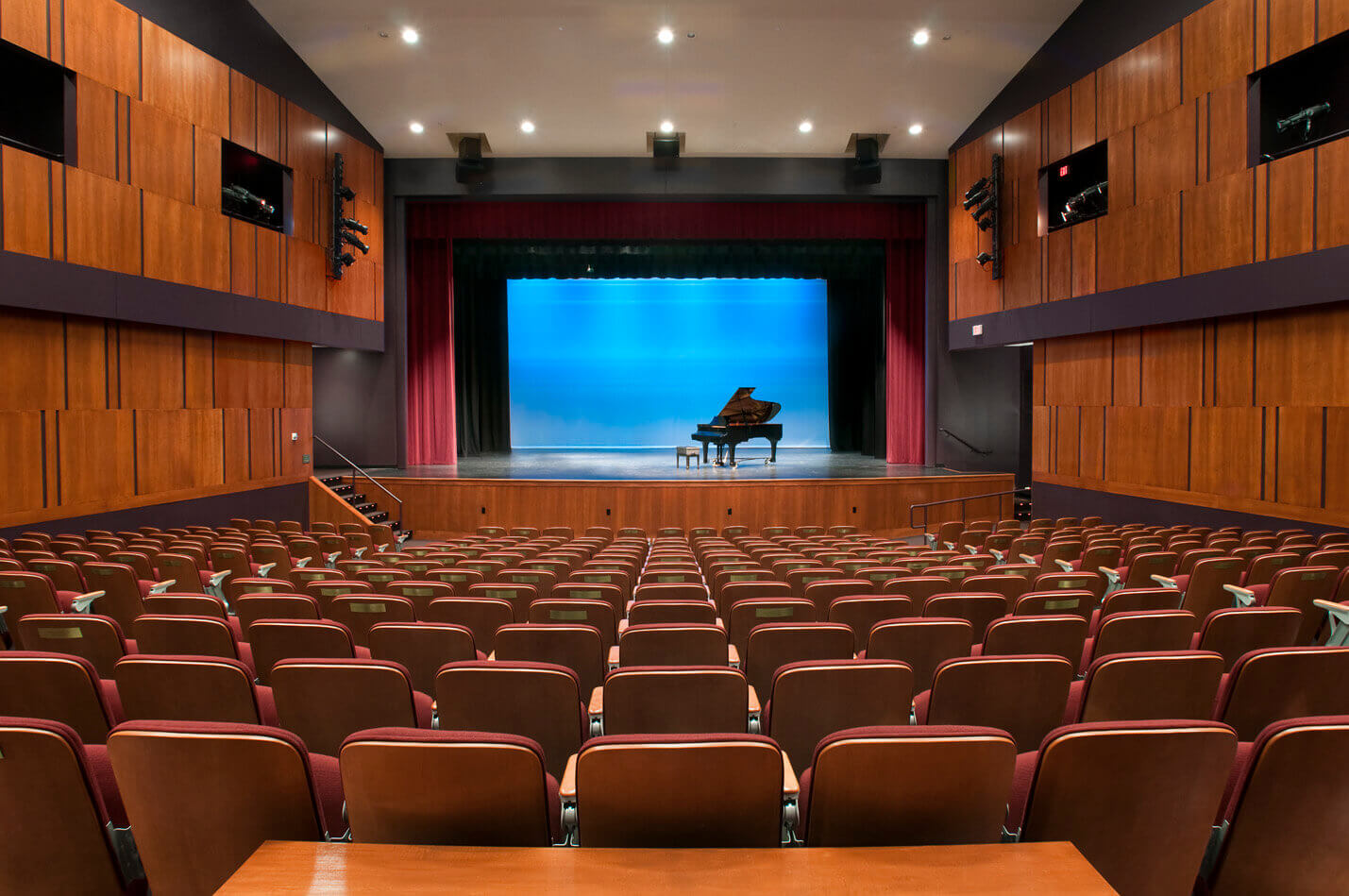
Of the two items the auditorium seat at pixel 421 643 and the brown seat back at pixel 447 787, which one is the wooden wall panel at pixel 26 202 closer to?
the auditorium seat at pixel 421 643

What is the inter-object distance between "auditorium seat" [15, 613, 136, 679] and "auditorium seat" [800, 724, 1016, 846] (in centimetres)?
312

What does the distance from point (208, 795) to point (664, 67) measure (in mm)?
13935

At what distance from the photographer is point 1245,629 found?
3.25 m

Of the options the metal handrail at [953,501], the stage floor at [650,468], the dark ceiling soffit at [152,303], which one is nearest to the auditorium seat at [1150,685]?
the dark ceiling soffit at [152,303]

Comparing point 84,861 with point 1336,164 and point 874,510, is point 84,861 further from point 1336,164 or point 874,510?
point 874,510

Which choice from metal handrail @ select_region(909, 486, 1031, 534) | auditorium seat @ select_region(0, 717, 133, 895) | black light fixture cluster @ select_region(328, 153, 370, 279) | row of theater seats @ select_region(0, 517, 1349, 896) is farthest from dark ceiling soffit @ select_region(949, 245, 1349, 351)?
black light fixture cluster @ select_region(328, 153, 370, 279)

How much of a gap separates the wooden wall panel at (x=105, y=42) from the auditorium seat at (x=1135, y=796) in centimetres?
1257

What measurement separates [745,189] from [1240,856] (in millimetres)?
16039

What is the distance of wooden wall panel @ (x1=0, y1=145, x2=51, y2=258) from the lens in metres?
8.75

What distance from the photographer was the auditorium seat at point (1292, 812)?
1.62m

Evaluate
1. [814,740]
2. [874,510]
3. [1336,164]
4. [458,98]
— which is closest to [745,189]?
[458,98]

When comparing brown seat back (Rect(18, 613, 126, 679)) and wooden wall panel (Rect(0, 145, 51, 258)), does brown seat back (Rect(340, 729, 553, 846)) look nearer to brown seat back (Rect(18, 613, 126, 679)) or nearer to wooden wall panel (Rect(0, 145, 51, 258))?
brown seat back (Rect(18, 613, 126, 679))

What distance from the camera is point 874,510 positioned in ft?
45.9

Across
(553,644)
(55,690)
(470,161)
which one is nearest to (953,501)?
(470,161)
